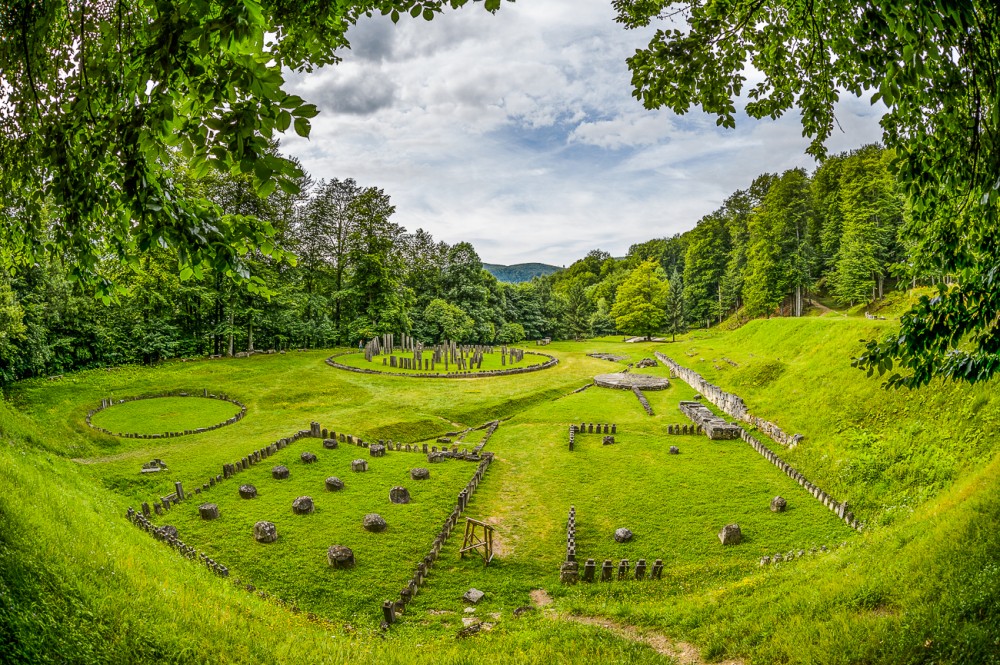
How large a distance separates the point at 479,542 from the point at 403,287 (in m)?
38.7

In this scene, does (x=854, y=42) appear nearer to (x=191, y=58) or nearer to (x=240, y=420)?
(x=191, y=58)

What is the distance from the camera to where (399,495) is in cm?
1370

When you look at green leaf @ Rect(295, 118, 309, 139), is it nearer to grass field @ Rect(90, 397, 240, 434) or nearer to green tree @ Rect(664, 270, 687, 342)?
grass field @ Rect(90, 397, 240, 434)

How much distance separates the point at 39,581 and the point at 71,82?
5.09 meters

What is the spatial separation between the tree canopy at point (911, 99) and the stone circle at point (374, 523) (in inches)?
424

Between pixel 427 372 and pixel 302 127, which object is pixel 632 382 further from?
pixel 302 127

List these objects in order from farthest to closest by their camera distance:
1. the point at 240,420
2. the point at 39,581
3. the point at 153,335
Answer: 1. the point at 153,335
2. the point at 240,420
3. the point at 39,581

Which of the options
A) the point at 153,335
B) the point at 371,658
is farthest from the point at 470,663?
the point at 153,335

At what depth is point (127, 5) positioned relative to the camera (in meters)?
4.16

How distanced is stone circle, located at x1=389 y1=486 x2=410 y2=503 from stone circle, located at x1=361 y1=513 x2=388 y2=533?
1453 millimetres

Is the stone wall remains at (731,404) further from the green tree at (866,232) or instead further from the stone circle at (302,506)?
the green tree at (866,232)

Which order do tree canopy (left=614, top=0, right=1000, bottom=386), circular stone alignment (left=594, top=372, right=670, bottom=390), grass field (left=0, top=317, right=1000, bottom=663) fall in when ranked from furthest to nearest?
circular stone alignment (left=594, top=372, right=670, bottom=390) < grass field (left=0, top=317, right=1000, bottom=663) < tree canopy (left=614, top=0, right=1000, bottom=386)

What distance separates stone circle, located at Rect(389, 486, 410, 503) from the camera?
44.8 feet

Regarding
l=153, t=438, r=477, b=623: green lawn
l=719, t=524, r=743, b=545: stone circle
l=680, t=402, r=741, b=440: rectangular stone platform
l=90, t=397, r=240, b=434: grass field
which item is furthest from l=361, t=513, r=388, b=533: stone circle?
l=680, t=402, r=741, b=440: rectangular stone platform
